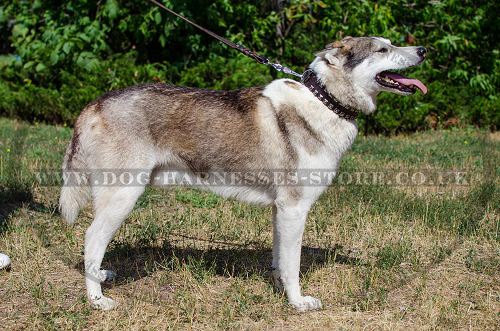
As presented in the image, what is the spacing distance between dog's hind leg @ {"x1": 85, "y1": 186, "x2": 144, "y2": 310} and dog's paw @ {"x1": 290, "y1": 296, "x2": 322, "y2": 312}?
1175 millimetres

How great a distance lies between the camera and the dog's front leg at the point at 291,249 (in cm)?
425

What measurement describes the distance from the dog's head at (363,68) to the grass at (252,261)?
1323mm

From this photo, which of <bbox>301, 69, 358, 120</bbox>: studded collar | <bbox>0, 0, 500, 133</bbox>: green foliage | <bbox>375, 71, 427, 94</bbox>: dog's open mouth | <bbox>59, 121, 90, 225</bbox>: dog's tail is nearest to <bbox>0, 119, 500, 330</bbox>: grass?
<bbox>59, 121, 90, 225</bbox>: dog's tail

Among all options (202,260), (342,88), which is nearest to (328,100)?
(342,88)

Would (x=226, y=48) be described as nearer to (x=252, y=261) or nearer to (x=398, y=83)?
(x=252, y=261)

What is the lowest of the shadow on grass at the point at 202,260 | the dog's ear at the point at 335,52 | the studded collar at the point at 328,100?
the shadow on grass at the point at 202,260

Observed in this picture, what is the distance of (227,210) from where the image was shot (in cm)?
620

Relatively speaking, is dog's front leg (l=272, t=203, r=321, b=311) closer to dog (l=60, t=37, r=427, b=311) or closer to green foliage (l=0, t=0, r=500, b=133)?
dog (l=60, t=37, r=427, b=311)

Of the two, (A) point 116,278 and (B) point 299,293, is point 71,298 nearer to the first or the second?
(A) point 116,278

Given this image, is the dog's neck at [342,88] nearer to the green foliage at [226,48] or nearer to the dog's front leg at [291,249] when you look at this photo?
the dog's front leg at [291,249]

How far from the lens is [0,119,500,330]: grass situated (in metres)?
4.06

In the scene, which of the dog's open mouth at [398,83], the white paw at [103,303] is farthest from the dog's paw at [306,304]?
the dog's open mouth at [398,83]

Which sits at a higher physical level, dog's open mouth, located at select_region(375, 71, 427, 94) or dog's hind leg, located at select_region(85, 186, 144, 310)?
dog's open mouth, located at select_region(375, 71, 427, 94)

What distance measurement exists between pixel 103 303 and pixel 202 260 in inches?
33.7
